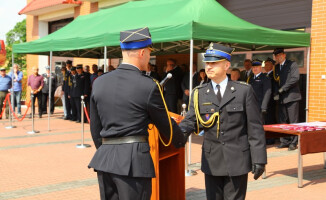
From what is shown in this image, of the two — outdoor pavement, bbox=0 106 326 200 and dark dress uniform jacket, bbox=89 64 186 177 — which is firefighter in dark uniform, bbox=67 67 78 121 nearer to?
outdoor pavement, bbox=0 106 326 200

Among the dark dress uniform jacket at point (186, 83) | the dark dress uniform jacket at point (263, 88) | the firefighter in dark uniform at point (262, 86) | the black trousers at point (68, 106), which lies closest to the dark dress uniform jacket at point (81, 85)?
the black trousers at point (68, 106)

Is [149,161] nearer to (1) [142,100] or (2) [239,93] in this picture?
(1) [142,100]

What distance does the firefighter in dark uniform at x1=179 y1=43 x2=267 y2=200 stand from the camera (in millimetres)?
3439

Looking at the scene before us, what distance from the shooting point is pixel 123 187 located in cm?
273

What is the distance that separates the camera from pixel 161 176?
4512mm

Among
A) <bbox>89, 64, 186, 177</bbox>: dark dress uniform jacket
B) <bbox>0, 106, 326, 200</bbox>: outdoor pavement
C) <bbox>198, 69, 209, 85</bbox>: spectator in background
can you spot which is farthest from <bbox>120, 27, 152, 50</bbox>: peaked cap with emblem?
<bbox>198, 69, 209, 85</bbox>: spectator in background

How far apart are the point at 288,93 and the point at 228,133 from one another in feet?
20.4

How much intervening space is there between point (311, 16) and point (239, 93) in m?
8.18

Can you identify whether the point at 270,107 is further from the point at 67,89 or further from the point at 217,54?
the point at 67,89

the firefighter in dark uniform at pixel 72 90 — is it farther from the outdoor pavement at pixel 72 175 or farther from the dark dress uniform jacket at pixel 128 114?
the dark dress uniform jacket at pixel 128 114

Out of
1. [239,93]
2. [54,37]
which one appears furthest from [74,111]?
[239,93]

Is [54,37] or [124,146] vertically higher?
[54,37]

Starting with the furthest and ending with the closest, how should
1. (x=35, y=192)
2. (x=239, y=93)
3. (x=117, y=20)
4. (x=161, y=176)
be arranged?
(x=117, y=20)
(x=35, y=192)
(x=161, y=176)
(x=239, y=93)

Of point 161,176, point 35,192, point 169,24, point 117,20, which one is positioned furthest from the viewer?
point 117,20
